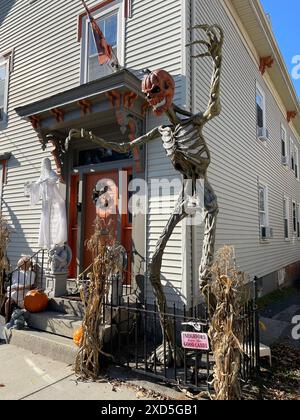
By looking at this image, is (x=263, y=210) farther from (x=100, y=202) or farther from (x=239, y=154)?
(x=100, y=202)

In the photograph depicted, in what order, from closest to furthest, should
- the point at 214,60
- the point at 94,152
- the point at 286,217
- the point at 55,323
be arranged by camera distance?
the point at 214,60 → the point at 55,323 → the point at 94,152 → the point at 286,217

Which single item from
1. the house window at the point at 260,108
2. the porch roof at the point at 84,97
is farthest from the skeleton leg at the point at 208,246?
the house window at the point at 260,108

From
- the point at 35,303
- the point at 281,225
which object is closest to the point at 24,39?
the point at 35,303

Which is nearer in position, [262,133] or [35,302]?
[35,302]

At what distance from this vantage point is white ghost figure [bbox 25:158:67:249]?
6.45 metres

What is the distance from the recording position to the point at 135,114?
593cm

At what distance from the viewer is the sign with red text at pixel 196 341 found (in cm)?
354

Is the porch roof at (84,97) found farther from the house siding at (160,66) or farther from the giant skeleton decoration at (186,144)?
the giant skeleton decoration at (186,144)

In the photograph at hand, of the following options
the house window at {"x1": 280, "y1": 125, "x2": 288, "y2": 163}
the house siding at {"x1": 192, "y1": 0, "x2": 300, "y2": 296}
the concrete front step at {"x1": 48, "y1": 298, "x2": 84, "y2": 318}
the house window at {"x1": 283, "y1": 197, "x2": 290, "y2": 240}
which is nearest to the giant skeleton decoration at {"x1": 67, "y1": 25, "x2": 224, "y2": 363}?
the house siding at {"x1": 192, "y1": 0, "x2": 300, "y2": 296}

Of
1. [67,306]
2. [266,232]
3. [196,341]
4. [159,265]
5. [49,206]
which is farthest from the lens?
[266,232]

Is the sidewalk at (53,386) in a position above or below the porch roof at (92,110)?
below

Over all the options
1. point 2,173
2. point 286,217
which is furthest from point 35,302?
point 286,217

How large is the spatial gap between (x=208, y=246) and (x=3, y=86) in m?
8.63

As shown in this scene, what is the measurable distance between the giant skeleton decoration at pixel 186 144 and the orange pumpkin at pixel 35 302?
2.43m
